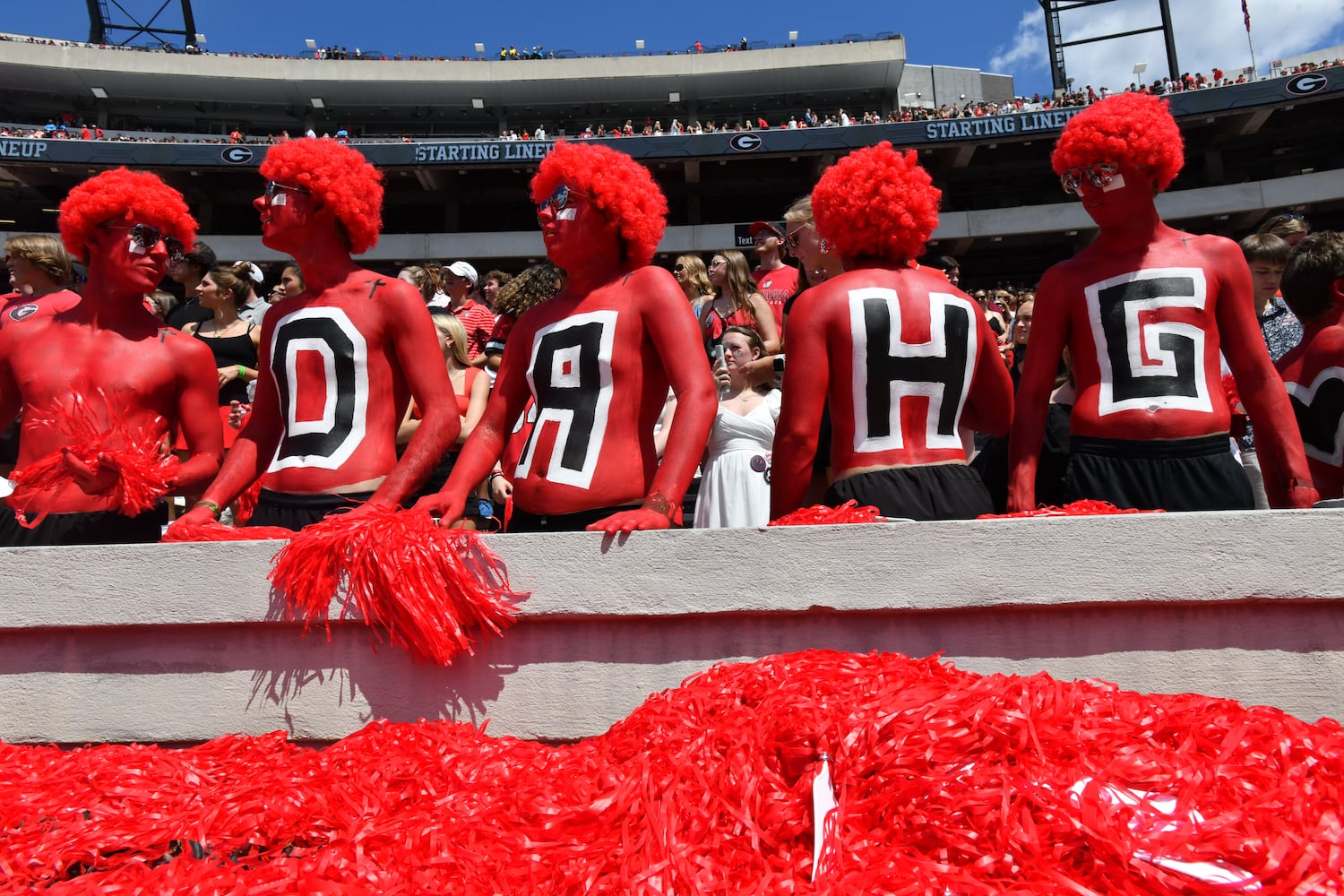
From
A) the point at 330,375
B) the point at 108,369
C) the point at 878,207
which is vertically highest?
the point at 878,207

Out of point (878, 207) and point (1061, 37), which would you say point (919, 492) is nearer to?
point (878, 207)

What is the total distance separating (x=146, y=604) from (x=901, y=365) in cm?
217

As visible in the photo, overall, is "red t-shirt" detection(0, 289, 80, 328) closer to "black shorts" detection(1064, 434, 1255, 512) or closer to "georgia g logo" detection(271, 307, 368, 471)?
"georgia g logo" detection(271, 307, 368, 471)

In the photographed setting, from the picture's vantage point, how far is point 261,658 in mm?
2242

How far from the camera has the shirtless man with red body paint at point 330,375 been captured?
2.89 meters

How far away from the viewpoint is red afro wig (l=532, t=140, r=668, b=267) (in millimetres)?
2975

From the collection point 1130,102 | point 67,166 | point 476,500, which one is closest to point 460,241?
point 67,166

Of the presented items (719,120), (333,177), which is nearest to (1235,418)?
(333,177)

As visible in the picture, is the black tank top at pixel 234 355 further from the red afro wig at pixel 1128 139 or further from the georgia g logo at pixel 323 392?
the red afro wig at pixel 1128 139

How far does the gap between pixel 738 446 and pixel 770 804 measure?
3.64m

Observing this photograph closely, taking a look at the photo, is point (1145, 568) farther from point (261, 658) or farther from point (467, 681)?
point (261, 658)

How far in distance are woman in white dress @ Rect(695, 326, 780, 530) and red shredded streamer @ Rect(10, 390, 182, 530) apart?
2.72m

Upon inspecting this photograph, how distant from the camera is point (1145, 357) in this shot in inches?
109

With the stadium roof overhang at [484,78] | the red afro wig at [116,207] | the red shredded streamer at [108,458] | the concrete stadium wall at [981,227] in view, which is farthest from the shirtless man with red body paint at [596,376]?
the stadium roof overhang at [484,78]
